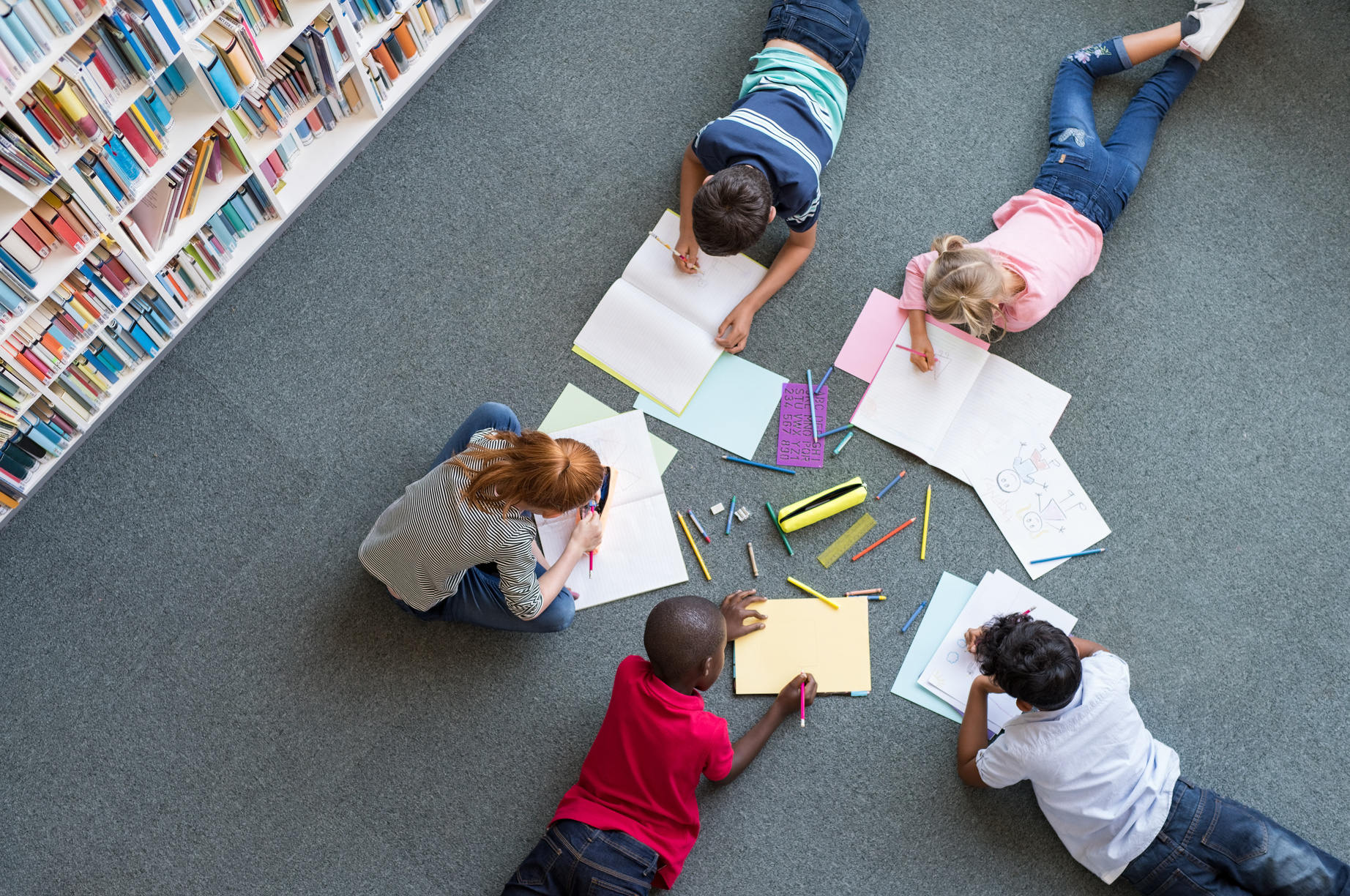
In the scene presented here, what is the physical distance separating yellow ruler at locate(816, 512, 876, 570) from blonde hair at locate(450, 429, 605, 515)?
67 cm

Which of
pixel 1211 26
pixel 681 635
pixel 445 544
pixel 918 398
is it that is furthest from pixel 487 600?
pixel 1211 26

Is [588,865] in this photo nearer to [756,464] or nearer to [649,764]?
[649,764]

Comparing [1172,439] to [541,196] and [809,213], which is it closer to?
[809,213]

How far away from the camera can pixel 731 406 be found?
7.32ft

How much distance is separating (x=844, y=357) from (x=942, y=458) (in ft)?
1.13

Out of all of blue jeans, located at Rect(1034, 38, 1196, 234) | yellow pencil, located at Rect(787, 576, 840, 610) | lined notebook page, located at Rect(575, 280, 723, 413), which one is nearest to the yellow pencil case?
yellow pencil, located at Rect(787, 576, 840, 610)

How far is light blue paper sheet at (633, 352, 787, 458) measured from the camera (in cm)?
221

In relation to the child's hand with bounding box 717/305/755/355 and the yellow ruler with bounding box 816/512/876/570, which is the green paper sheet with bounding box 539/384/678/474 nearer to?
the child's hand with bounding box 717/305/755/355

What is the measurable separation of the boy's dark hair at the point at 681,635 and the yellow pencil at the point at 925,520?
0.64 m

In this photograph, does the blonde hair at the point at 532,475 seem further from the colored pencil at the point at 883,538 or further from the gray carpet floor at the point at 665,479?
the colored pencil at the point at 883,538

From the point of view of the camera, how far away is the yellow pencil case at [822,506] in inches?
84.0

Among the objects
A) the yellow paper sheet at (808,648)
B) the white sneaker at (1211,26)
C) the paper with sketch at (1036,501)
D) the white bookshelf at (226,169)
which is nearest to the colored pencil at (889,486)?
the paper with sketch at (1036,501)

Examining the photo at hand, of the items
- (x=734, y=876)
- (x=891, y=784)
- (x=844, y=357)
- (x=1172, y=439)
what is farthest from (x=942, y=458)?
(x=734, y=876)

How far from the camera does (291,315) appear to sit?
89.6 inches
